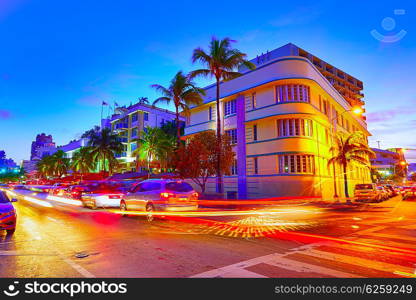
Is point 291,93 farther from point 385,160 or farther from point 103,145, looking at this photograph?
point 385,160

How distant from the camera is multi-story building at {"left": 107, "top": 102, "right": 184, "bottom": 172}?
2221 inches

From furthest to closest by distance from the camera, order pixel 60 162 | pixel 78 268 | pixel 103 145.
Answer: pixel 60 162 < pixel 103 145 < pixel 78 268

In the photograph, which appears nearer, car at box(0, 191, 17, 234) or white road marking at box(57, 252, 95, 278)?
white road marking at box(57, 252, 95, 278)

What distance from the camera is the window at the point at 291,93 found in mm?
25922

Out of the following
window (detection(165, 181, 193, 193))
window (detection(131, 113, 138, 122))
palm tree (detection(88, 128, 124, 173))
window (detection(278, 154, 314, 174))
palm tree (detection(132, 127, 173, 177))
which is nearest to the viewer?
window (detection(165, 181, 193, 193))

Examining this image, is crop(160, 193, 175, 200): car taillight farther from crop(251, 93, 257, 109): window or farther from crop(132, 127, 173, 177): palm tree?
crop(132, 127, 173, 177): palm tree

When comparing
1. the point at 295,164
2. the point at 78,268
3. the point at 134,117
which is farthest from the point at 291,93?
the point at 134,117

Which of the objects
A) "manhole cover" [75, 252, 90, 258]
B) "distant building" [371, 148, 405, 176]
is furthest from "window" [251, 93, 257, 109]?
"distant building" [371, 148, 405, 176]

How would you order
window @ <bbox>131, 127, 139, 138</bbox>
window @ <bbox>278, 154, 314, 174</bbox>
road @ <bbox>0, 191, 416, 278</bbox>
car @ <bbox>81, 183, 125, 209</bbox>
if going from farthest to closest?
window @ <bbox>131, 127, 139, 138</bbox>
window @ <bbox>278, 154, 314, 174</bbox>
car @ <bbox>81, 183, 125, 209</bbox>
road @ <bbox>0, 191, 416, 278</bbox>

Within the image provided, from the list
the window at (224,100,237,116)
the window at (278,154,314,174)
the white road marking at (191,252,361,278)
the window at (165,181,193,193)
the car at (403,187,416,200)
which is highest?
the window at (224,100,237,116)

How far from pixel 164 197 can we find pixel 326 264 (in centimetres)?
777

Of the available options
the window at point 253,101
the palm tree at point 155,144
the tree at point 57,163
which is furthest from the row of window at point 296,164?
the tree at point 57,163

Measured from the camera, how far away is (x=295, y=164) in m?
24.9

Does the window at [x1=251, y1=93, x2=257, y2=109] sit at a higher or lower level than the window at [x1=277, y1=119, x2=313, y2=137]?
higher
